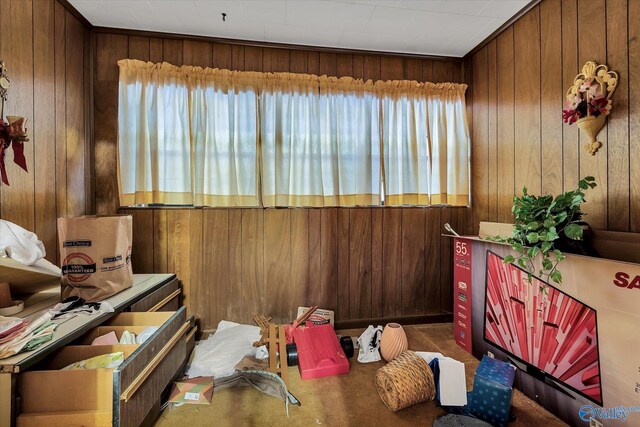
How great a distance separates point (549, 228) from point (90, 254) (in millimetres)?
2293

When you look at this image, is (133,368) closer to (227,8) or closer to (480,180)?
(227,8)

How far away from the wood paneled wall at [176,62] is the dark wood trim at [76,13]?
8 centimetres

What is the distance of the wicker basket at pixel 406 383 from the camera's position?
149cm

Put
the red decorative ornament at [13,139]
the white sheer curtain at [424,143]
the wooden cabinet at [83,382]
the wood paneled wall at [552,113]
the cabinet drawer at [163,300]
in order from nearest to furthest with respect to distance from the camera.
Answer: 1. the wooden cabinet at [83,382]
2. the red decorative ornament at [13,139]
3. the wood paneled wall at [552,113]
4. the cabinet drawer at [163,300]
5. the white sheer curtain at [424,143]

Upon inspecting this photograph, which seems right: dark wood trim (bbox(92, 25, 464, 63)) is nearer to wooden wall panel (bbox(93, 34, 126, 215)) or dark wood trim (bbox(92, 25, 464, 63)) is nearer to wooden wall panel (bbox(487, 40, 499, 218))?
wooden wall panel (bbox(93, 34, 126, 215))

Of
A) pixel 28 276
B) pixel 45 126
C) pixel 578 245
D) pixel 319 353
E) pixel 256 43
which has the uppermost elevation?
pixel 256 43

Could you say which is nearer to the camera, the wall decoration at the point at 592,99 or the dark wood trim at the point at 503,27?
the wall decoration at the point at 592,99

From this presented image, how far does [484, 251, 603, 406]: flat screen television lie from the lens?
4.28 ft

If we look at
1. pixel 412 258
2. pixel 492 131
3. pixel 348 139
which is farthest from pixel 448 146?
pixel 412 258

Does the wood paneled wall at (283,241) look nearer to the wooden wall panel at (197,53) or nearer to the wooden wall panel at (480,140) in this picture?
the wooden wall panel at (197,53)

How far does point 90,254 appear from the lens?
143 centimetres

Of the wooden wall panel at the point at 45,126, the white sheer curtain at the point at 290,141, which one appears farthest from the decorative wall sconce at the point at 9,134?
the white sheer curtain at the point at 290,141

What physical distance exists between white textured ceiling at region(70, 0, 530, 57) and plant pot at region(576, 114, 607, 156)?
98cm

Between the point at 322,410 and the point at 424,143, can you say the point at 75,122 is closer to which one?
the point at 322,410
